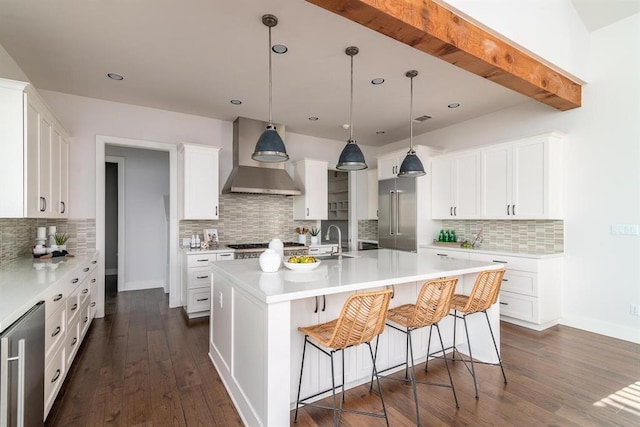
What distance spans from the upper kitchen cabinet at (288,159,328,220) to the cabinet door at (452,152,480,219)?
2114mm

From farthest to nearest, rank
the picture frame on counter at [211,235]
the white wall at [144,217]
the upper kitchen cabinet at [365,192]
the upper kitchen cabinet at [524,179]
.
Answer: the upper kitchen cabinet at [365,192] → the white wall at [144,217] → the picture frame on counter at [211,235] → the upper kitchen cabinet at [524,179]

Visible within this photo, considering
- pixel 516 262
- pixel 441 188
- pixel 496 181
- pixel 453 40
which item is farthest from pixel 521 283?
pixel 453 40

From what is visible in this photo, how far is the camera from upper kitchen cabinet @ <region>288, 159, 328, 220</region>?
5285 millimetres

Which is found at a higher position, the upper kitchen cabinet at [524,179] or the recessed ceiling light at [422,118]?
the recessed ceiling light at [422,118]

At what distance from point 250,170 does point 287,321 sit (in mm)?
3298

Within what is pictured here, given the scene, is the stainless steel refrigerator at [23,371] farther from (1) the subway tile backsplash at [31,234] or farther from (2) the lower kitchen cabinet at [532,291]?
(2) the lower kitchen cabinet at [532,291]

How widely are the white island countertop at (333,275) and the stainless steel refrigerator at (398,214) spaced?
6.87 ft

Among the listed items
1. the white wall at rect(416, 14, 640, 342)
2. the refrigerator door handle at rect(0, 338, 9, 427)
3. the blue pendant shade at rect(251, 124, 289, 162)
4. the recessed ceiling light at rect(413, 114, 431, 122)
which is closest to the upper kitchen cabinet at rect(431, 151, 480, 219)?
the recessed ceiling light at rect(413, 114, 431, 122)

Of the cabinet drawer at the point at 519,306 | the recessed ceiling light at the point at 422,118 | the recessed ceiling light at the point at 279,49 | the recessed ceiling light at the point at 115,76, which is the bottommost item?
the cabinet drawer at the point at 519,306

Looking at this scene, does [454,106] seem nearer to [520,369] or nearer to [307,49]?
[307,49]

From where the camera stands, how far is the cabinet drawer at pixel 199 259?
4027mm

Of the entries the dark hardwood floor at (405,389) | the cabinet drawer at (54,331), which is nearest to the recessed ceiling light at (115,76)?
the cabinet drawer at (54,331)

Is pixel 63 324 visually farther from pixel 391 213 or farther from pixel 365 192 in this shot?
pixel 365 192

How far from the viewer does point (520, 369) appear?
266 centimetres
